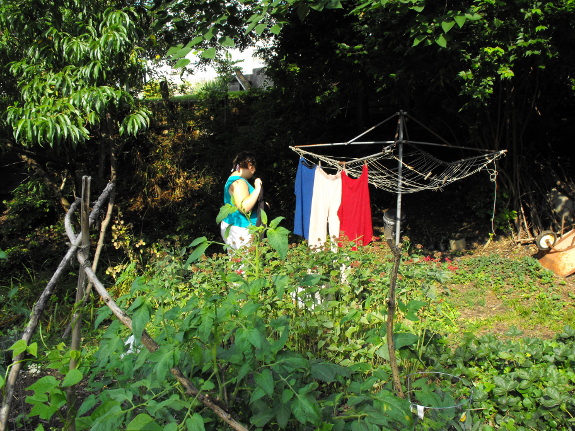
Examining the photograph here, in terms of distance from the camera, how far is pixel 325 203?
477 cm

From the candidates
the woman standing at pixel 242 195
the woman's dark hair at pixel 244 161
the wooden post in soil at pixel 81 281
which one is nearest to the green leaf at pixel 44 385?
the wooden post in soil at pixel 81 281

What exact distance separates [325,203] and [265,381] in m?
3.43

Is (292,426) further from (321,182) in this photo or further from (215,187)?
(215,187)

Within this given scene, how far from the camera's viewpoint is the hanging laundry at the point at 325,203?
4754 millimetres

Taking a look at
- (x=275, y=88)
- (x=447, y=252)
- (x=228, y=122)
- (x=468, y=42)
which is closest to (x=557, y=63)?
(x=468, y=42)

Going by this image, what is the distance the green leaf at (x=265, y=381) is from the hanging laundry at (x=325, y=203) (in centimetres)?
330

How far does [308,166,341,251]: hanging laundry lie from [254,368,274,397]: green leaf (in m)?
3.30

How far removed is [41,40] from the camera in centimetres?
429

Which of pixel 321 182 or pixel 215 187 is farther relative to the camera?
pixel 215 187

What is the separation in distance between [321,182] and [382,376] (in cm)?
314

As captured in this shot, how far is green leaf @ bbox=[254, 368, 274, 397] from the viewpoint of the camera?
1.38 meters

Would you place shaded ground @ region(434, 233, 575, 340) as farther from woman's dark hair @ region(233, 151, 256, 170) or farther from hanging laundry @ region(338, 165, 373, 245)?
woman's dark hair @ region(233, 151, 256, 170)

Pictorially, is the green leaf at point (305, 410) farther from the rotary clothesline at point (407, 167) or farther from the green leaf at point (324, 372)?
the rotary clothesline at point (407, 167)

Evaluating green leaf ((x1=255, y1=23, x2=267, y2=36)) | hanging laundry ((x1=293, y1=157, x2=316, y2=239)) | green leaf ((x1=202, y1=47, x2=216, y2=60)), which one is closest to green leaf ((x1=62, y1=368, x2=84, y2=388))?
green leaf ((x1=202, y1=47, x2=216, y2=60))
